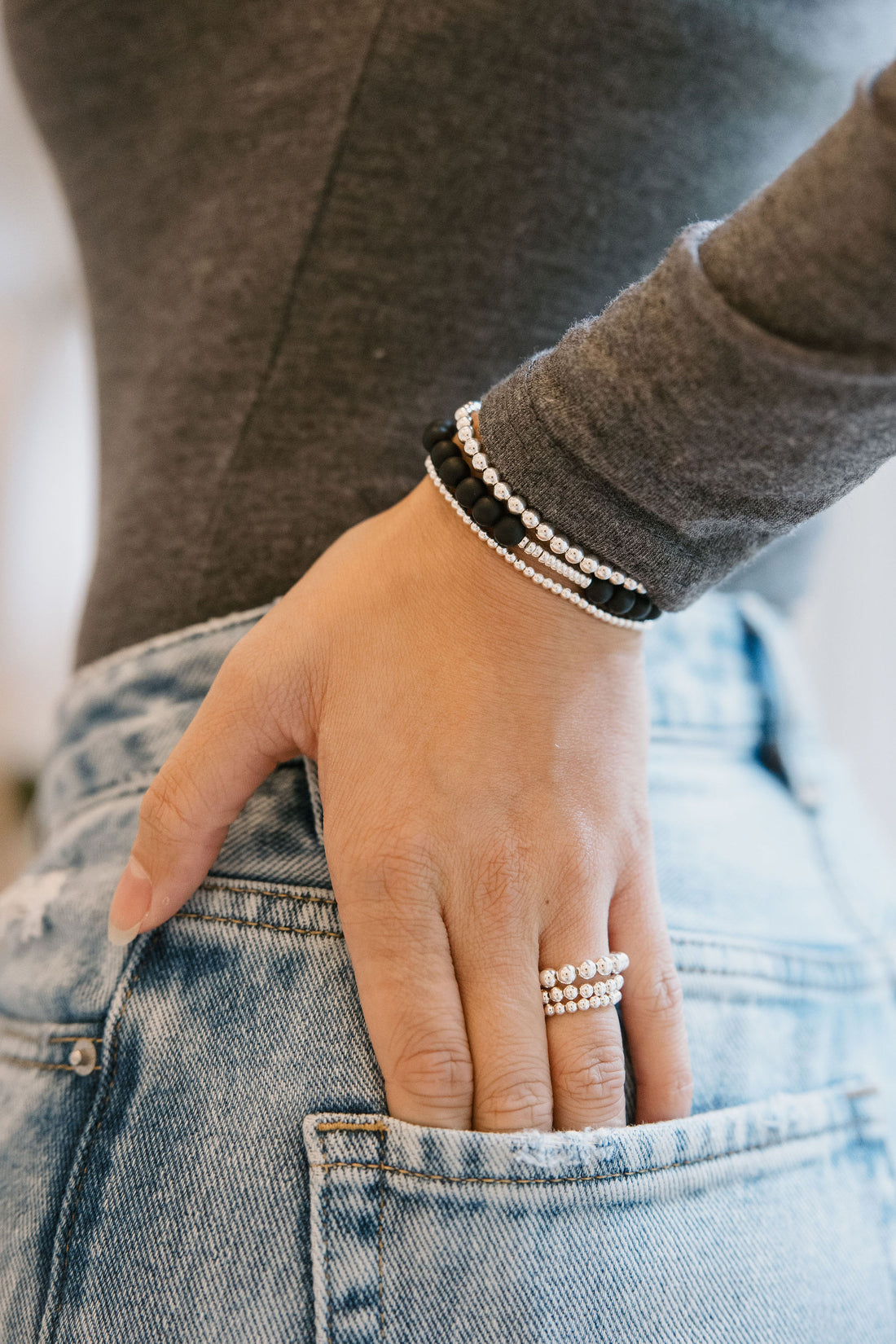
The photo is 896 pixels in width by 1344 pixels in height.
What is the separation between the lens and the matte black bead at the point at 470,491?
586 millimetres

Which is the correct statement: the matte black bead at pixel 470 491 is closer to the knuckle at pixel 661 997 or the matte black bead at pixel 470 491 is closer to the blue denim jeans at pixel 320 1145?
the blue denim jeans at pixel 320 1145

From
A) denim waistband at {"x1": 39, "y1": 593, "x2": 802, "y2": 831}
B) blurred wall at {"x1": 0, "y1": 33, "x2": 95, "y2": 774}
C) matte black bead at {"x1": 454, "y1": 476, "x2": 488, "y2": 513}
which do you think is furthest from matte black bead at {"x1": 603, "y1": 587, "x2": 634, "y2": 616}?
blurred wall at {"x1": 0, "y1": 33, "x2": 95, "y2": 774}

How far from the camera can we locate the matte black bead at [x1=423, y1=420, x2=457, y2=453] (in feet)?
2.02

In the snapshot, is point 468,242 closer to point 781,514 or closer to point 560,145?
point 560,145

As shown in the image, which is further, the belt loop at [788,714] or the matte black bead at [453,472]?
the belt loop at [788,714]

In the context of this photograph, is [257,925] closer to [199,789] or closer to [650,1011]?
[199,789]

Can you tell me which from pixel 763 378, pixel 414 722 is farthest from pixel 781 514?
pixel 414 722

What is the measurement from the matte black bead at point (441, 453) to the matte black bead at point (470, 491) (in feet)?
0.08

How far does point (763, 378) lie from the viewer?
48 cm

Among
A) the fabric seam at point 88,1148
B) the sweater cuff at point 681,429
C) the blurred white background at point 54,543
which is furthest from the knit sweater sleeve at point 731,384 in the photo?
the blurred white background at point 54,543

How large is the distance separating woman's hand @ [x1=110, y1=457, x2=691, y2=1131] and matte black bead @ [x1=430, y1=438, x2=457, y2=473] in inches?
1.0

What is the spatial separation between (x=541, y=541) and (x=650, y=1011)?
344 mm

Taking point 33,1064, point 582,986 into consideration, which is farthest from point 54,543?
point 582,986

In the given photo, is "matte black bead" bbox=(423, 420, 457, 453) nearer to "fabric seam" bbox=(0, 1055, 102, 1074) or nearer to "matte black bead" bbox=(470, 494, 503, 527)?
"matte black bead" bbox=(470, 494, 503, 527)
